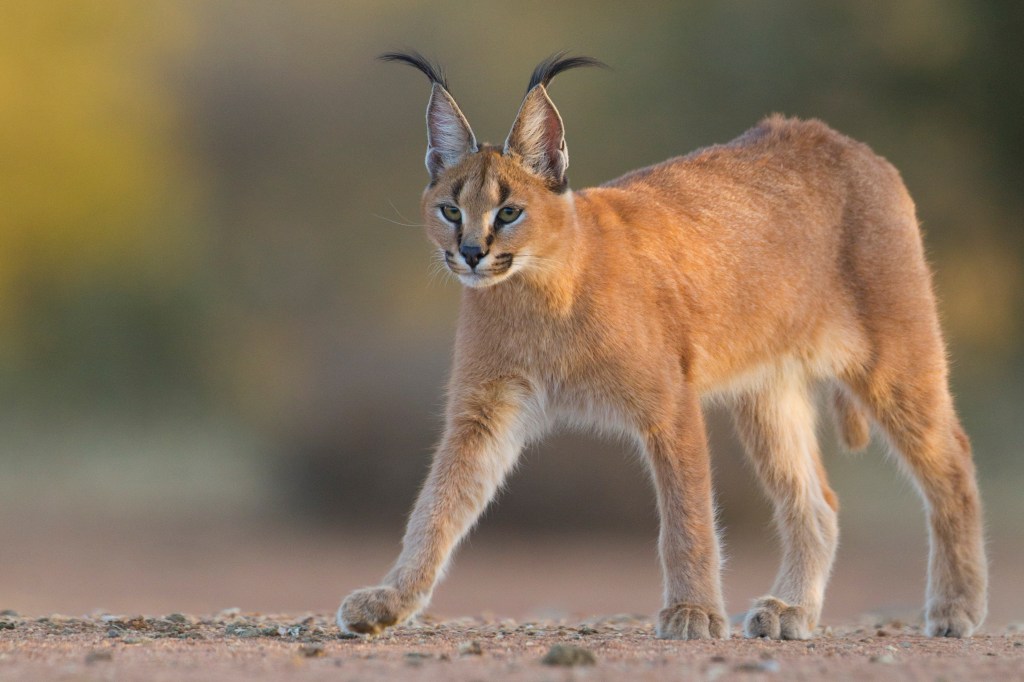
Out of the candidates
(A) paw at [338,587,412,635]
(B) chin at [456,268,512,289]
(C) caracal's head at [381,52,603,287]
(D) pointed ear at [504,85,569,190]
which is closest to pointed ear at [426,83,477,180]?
(C) caracal's head at [381,52,603,287]

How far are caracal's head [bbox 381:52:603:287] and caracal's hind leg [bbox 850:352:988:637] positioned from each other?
1.96 meters

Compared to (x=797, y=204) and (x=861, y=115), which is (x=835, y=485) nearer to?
(x=861, y=115)

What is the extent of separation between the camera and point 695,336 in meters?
6.09

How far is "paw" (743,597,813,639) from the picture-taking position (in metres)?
6.07

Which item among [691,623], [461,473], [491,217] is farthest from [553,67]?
[691,623]

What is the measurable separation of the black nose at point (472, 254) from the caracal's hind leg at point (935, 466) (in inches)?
89.1

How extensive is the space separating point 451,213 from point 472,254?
291 mm

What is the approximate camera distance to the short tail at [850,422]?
6.99 metres

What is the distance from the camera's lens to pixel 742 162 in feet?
22.1

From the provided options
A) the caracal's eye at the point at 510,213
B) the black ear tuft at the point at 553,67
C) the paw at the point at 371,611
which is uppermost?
the black ear tuft at the point at 553,67

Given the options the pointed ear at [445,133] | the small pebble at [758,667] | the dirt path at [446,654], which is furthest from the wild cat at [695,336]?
the small pebble at [758,667]

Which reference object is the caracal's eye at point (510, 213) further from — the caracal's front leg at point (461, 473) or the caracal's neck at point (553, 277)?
the caracal's front leg at point (461, 473)

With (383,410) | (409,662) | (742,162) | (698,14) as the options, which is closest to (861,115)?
(698,14)

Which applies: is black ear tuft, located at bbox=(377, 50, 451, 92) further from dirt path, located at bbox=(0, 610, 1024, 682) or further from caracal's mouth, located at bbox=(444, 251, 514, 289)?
dirt path, located at bbox=(0, 610, 1024, 682)
